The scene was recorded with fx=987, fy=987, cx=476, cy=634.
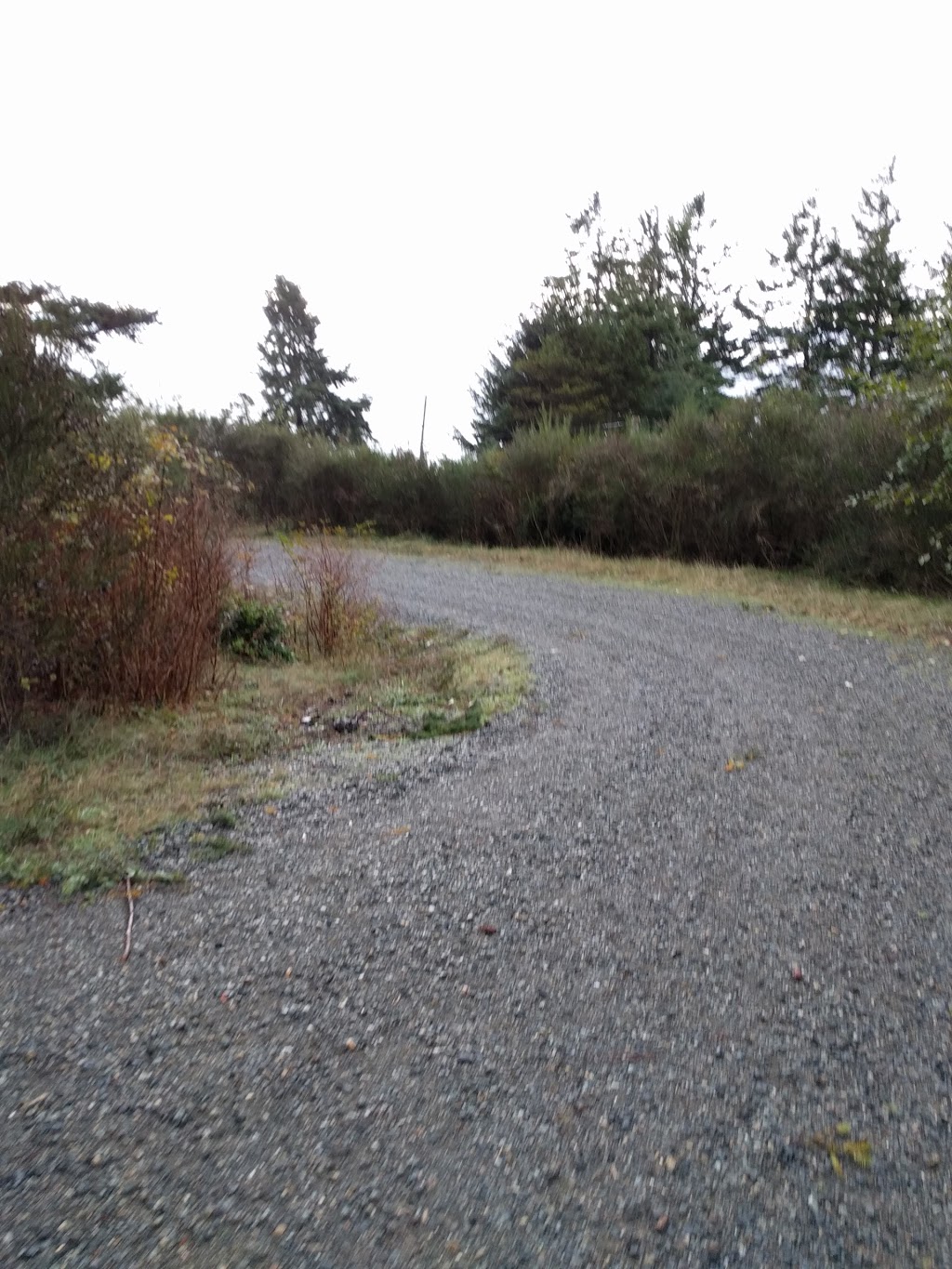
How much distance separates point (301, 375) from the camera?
149 feet

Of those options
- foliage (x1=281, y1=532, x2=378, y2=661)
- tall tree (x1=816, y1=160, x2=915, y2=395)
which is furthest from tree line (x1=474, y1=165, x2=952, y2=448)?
foliage (x1=281, y1=532, x2=378, y2=661)

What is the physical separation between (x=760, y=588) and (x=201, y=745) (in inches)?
361

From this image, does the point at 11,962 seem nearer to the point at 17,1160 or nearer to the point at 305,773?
the point at 17,1160

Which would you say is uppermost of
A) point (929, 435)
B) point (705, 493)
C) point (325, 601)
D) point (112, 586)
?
point (929, 435)

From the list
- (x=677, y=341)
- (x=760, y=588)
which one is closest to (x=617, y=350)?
(x=677, y=341)

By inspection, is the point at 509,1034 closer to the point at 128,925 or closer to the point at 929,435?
the point at 128,925

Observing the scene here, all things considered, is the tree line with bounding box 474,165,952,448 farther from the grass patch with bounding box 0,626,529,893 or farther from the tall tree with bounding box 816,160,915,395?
the grass patch with bounding box 0,626,529,893

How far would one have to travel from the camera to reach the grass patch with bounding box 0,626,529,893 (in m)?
4.21

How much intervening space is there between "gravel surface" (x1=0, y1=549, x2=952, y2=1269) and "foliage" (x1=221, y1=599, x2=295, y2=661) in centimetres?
379

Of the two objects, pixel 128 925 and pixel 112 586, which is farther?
pixel 112 586

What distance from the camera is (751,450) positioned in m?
16.0

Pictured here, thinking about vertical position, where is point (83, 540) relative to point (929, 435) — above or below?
below

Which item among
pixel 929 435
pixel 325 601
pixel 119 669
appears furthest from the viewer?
pixel 929 435

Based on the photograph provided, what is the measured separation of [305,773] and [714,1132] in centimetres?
330
